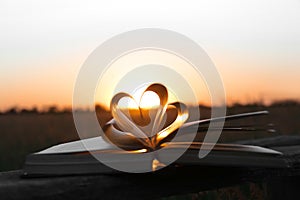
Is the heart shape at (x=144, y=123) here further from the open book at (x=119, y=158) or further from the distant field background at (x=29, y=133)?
the distant field background at (x=29, y=133)

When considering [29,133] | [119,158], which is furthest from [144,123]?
[29,133]

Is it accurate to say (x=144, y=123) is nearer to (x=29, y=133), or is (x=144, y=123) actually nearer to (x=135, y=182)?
(x=135, y=182)

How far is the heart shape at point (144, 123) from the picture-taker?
70cm

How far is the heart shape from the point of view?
0.70 m

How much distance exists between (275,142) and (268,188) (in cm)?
13

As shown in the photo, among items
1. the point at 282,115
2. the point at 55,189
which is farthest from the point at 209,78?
the point at 282,115

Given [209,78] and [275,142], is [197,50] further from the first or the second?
[275,142]

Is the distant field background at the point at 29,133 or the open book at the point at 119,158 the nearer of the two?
the open book at the point at 119,158

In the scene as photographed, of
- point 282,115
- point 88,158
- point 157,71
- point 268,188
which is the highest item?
point 157,71

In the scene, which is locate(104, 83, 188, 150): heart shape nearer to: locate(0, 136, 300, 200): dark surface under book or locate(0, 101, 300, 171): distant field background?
locate(0, 136, 300, 200): dark surface under book

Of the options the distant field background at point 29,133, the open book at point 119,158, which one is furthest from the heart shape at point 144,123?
the distant field background at point 29,133

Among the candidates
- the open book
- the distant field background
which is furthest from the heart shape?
the distant field background

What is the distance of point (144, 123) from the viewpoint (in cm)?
74

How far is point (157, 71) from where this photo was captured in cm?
77
